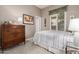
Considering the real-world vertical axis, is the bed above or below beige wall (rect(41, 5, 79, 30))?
below

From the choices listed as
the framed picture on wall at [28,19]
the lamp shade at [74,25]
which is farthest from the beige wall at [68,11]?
the framed picture on wall at [28,19]

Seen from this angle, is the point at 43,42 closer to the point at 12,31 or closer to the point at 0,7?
the point at 12,31

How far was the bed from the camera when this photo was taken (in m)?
1.12

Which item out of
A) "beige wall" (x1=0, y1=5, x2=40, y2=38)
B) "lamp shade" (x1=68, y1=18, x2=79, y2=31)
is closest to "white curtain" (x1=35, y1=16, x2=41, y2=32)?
"beige wall" (x1=0, y1=5, x2=40, y2=38)

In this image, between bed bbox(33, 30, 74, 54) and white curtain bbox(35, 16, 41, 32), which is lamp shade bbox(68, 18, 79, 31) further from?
white curtain bbox(35, 16, 41, 32)

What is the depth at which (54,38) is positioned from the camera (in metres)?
1.21

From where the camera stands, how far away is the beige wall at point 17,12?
3.31 feet

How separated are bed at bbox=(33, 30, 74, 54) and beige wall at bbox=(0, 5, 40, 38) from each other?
0.50 ft

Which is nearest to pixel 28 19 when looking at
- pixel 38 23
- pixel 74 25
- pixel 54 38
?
pixel 38 23

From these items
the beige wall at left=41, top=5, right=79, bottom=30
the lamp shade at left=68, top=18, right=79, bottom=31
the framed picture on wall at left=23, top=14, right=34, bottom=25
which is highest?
the beige wall at left=41, top=5, right=79, bottom=30

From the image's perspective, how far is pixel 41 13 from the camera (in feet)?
3.74

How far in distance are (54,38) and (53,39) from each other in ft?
0.09

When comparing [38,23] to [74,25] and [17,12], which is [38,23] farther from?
[74,25]
